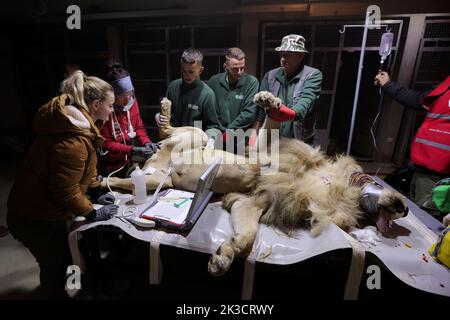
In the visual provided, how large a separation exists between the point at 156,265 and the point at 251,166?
32.6 inches

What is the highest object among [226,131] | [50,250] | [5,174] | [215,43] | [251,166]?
[215,43]

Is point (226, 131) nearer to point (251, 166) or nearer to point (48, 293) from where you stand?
point (251, 166)

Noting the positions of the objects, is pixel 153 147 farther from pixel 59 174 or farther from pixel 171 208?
pixel 59 174

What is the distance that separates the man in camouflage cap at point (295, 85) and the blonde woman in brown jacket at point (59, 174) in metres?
1.27

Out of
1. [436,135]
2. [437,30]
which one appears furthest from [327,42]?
[436,135]

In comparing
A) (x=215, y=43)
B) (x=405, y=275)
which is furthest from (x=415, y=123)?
(x=405, y=275)

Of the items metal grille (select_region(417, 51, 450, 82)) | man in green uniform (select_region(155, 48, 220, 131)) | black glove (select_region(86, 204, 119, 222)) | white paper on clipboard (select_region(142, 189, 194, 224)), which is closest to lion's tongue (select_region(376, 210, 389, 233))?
white paper on clipboard (select_region(142, 189, 194, 224))

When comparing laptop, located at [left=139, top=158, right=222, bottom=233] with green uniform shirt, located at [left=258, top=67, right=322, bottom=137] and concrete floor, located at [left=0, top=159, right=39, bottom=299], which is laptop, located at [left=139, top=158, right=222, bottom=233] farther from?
concrete floor, located at [left=0, top=159, right=39, bottom=299]

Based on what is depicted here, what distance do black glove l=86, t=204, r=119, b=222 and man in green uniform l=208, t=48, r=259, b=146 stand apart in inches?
42.5

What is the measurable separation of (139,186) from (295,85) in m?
1.42

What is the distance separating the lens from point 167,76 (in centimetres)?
414

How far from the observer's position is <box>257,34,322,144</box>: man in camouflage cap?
6.09ft

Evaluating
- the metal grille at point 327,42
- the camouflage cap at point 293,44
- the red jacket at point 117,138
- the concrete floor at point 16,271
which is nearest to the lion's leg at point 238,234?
the red jacket at point 117,138

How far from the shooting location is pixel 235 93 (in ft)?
7.34
